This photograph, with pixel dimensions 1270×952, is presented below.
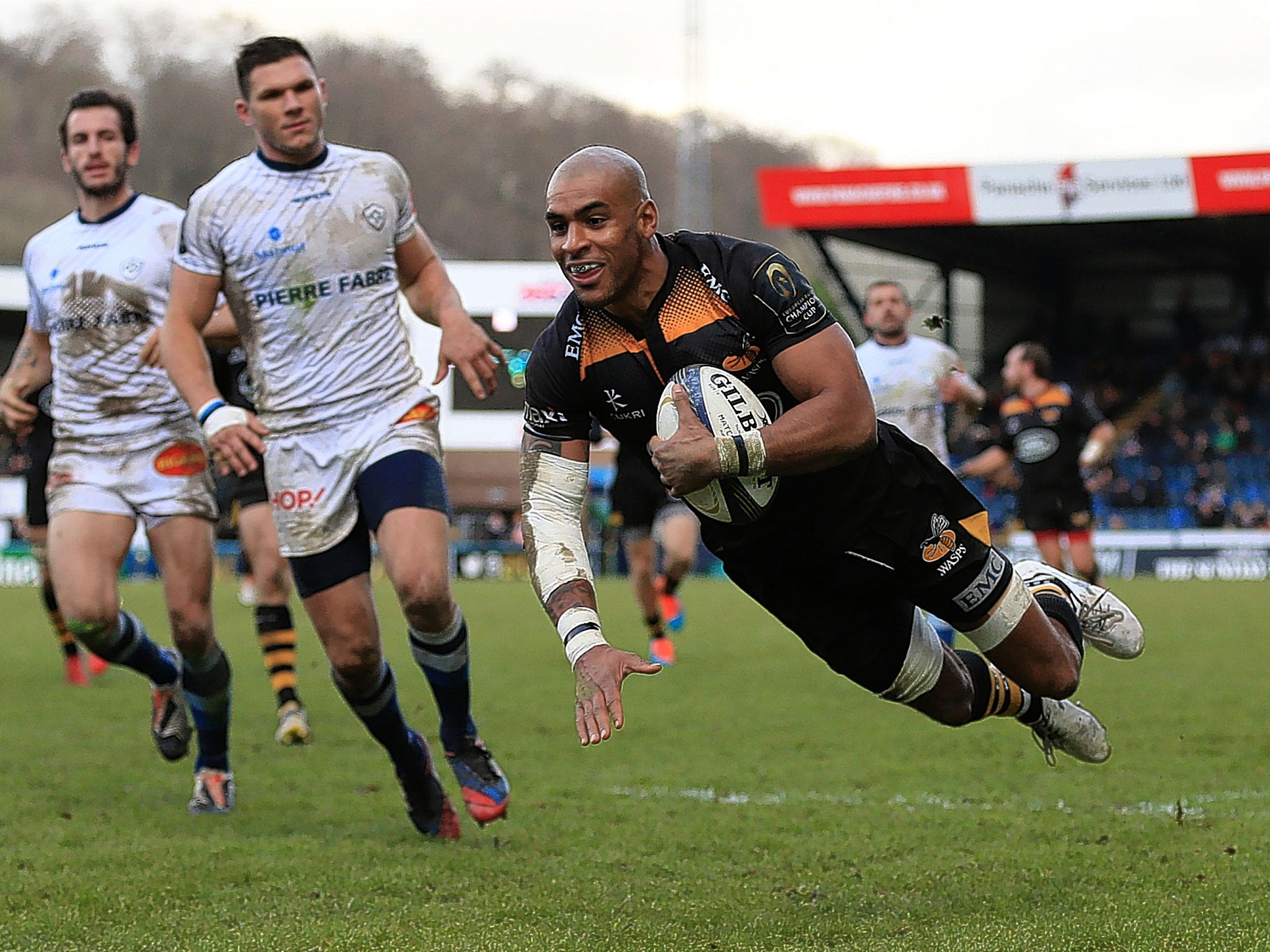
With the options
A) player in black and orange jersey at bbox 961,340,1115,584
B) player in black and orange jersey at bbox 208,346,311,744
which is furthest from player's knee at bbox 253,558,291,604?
player in black and orange jersey at bbox 961,340,1115,584

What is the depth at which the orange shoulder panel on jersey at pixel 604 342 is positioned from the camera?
4160 millimetres

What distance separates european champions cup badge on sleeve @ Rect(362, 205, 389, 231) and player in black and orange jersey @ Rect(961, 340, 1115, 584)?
8.39 metres

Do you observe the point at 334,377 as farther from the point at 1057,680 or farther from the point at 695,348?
the point at 1057,680

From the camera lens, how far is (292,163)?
5559 mm

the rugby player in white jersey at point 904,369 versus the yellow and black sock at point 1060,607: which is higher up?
the rugby player in white jersey at point 904,369

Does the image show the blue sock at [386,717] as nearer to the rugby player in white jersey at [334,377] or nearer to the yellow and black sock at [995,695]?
the rugby player in white jersey at [334,377]

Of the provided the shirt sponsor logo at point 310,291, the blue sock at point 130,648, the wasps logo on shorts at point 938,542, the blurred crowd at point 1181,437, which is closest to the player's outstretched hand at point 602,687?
the wasps logo on shorts at point 938,542

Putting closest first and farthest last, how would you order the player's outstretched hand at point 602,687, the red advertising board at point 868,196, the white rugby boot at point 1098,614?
the player's outstretched hand at point 602,687 → the white rugby boot at point 1098,614 → the red advertising board at point 868,196

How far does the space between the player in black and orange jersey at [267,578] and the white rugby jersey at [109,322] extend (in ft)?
4.53

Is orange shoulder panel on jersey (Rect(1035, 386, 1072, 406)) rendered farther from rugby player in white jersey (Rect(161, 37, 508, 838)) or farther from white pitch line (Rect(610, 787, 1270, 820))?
rugby player in white jersey (Rect(161, 37, 508, 838))

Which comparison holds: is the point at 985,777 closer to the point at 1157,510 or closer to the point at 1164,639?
the point at 1164,639

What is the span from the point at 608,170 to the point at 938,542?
1.44 meters

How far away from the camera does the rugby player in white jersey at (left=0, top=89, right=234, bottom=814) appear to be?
616 cm

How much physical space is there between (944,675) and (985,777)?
175 cm
